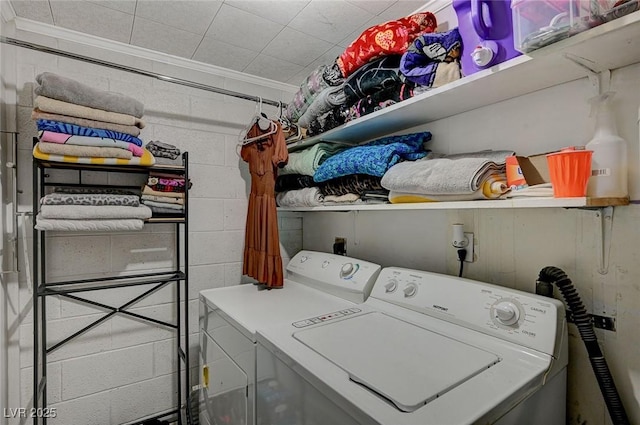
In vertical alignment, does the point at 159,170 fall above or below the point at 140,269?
above

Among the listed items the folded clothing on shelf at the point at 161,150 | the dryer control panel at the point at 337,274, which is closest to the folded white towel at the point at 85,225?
the folded clothing on shelf at the point at 161,150

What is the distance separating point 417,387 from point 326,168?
1124 mm

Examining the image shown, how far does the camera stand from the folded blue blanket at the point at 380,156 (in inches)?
54.7

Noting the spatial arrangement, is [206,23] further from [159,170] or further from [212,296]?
[212,296]

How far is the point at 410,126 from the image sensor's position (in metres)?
1.60

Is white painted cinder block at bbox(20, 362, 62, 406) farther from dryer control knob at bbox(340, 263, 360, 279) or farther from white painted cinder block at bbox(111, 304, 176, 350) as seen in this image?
dryer control knob at bbox(340, 263, 360, 279)

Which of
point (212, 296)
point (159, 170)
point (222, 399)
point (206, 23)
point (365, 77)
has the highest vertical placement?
point (206, 23)

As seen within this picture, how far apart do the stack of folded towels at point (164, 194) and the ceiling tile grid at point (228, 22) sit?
0.76 m

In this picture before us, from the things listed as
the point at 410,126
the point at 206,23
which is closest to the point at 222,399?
the point at 410,126

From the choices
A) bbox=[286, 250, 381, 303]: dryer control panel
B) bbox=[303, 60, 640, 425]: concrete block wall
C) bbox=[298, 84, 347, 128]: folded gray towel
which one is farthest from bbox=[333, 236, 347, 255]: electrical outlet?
bbox=[298, 84, 347, 128]: folded gray towel

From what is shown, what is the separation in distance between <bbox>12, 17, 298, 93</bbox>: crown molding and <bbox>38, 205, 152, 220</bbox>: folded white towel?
952 mm

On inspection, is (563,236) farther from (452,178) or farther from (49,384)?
(49,384)

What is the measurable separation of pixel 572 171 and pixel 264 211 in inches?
58.2

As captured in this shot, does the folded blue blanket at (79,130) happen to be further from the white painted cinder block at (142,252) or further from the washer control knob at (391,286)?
the washer control knob at (391,286)
